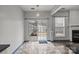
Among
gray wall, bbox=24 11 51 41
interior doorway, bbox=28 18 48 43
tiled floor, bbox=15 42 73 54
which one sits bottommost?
tiled floor, bbox=15 42 73 54

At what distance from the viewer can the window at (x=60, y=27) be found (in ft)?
25.3

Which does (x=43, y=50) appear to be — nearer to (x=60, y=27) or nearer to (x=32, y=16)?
(x=32, y=16)

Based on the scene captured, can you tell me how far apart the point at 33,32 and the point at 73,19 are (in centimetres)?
270

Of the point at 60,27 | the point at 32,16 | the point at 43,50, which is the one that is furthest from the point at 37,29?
the point at 43,50

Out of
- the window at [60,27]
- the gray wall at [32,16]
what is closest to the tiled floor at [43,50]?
the gray wall at [32,16]

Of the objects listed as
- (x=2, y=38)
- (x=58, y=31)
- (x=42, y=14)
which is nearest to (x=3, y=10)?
(x=2, y=38)

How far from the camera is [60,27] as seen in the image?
307 inches

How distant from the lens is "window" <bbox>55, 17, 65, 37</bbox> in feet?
25.3

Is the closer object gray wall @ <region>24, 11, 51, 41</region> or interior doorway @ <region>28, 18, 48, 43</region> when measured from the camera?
gray wall @ <region>24, 11, 51, 41</region>

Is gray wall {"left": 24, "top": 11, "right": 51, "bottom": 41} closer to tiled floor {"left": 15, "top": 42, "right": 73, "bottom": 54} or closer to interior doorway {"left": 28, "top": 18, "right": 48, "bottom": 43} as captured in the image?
interior doorway {"left": 28, "top": 18, "right": 48, "bottom": 43}

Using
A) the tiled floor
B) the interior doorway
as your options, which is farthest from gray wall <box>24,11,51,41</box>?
the tiled floor

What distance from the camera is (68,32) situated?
7672 millimetres

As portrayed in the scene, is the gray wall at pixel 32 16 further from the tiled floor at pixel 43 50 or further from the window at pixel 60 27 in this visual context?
the tiled floor at pixel 43 50
